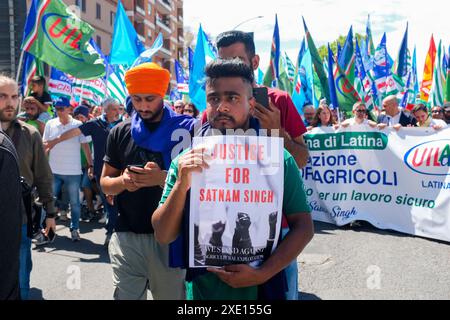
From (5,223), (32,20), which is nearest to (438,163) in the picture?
(5,223)

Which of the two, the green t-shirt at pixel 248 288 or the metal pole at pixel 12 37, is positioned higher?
the metal pole at pixel 12 37

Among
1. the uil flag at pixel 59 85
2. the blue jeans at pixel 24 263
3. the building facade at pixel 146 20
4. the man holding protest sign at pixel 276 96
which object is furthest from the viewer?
the building facade at pixel 146 20

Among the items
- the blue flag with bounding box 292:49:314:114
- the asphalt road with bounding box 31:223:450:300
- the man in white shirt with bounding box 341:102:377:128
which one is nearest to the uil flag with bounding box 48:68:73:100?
the asphalt road with bounding box 31:223:450:300

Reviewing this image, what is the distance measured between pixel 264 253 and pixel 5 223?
0.90 m

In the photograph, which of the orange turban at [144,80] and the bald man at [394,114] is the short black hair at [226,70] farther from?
the bald man at [394,114]

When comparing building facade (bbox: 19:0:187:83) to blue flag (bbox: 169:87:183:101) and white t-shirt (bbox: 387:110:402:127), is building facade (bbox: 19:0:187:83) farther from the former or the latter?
white t-shirt (bbox: 387:110:402:127)

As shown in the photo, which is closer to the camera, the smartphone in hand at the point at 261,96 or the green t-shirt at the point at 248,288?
the green t-shirt at the point at 248,288

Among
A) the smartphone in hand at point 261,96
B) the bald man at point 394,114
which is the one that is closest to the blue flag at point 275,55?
the bald man at point 394,114

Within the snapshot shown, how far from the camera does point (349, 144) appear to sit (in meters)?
7.65

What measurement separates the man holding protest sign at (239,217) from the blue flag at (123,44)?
32.9 ft

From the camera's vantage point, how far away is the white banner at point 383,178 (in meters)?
6.64

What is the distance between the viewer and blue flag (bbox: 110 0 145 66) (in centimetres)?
1149

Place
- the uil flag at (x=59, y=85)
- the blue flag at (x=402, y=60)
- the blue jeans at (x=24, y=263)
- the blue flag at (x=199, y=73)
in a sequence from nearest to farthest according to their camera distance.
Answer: the blue jeans at (x=24, y=263)
the blue flag at (x=199, y=73)
the uil flag at (x=59, y=85)
the blue flag at (x=402, y=60)
